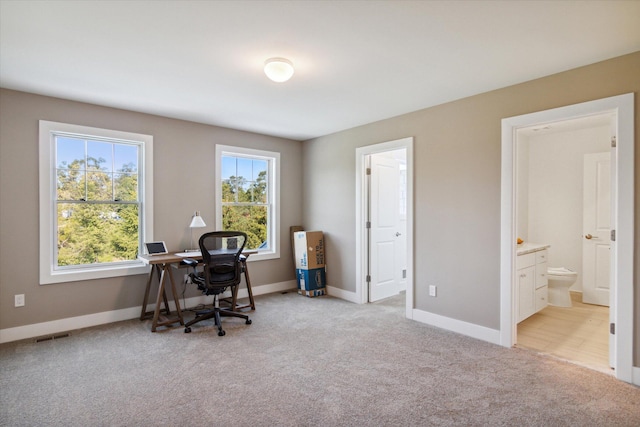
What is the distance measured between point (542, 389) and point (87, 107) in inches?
195

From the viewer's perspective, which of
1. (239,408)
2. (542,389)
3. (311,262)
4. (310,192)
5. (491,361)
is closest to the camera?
(239,408)

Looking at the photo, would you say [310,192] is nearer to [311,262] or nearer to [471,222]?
[311,262]

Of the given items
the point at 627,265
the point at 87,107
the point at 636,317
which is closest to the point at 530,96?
the point at 627,265

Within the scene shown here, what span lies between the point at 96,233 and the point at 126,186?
628mm

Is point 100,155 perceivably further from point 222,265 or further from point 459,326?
point 459,326

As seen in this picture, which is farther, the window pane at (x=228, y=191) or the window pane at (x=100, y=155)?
the window pane at (x=228, y=191)

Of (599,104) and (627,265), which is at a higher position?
(599,104)

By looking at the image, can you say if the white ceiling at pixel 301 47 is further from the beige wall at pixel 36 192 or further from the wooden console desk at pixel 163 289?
the wooden console desk at pixel 163 289

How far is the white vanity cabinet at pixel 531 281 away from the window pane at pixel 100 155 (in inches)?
183

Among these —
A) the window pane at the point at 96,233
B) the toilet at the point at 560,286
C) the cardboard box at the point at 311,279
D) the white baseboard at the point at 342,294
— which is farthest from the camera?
the cardboard box at the point at 311,279

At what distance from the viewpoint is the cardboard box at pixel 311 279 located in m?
4.91

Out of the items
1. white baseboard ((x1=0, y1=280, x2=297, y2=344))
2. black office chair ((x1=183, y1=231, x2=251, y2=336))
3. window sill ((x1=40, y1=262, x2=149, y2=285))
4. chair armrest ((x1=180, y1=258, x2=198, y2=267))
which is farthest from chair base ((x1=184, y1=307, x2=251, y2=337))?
window sill ((x1=40, y1=262, x2=149, y2=285))

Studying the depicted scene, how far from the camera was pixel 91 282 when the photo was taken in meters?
3.66

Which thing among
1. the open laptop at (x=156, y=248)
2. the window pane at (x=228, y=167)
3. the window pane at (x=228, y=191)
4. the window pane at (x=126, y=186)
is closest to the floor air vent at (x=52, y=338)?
A: the open laptop at (x=156, y=248)
